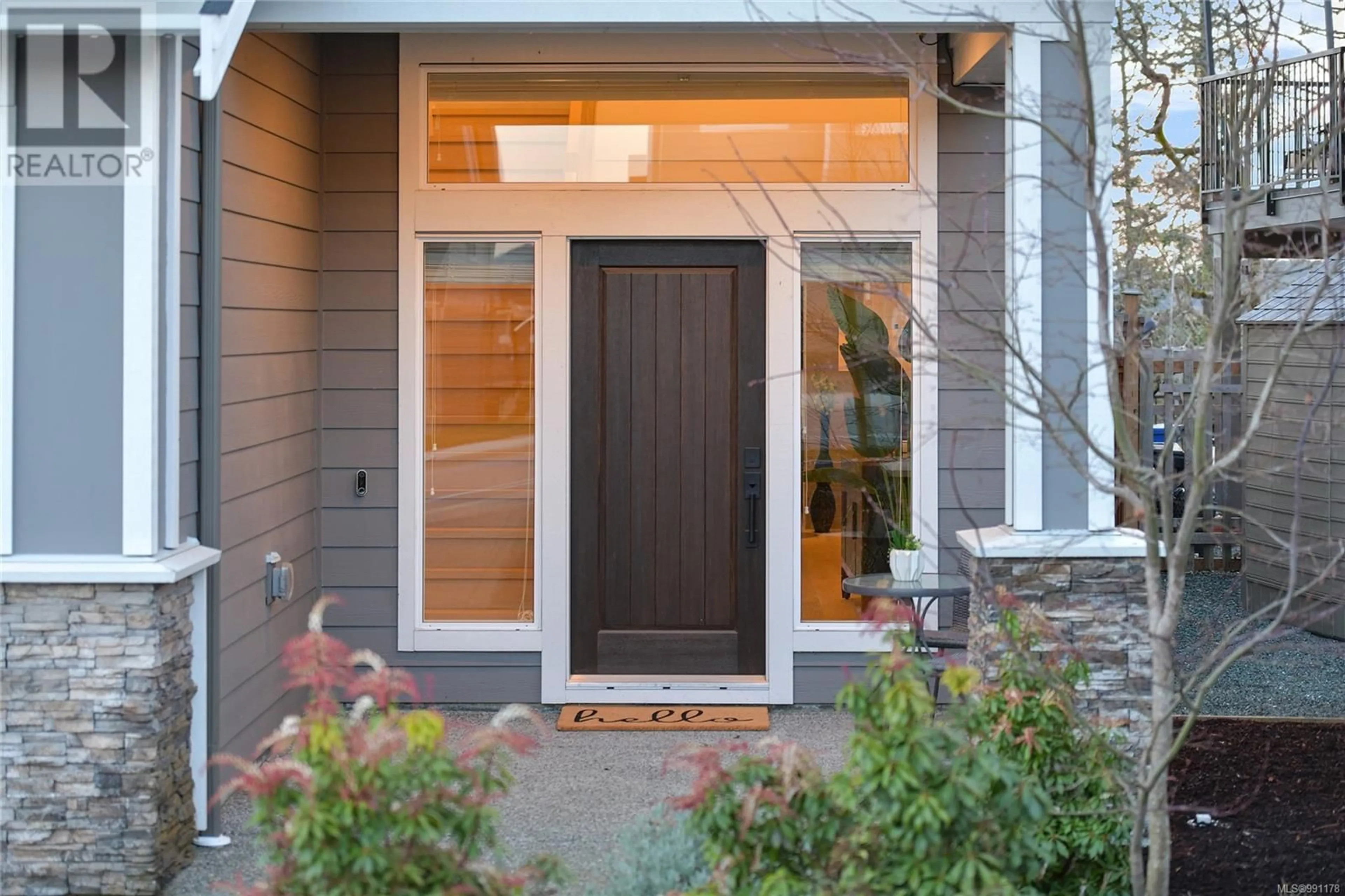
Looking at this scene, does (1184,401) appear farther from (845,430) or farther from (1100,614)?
(1100,614)

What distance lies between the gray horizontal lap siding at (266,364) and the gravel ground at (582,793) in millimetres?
598

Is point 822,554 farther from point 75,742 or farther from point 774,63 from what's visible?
point 75,742

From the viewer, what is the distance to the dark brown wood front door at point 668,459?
6.78 metres

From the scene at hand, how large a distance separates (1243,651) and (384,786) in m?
1.97

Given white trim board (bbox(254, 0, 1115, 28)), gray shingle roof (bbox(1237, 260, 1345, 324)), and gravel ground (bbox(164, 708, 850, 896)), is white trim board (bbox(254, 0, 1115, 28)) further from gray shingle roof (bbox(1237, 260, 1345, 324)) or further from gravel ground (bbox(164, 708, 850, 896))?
gray shingle roof (bbox(1237, 260, 1345, 324))

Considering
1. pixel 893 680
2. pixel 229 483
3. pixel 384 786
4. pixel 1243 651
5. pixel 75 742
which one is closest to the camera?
pixel 384 786

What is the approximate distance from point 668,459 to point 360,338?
160 centimetres

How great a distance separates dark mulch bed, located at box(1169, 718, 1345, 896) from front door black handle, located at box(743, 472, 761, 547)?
2.16 m

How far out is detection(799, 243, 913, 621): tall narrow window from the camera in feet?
22.1

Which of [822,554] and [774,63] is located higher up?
[774,63]

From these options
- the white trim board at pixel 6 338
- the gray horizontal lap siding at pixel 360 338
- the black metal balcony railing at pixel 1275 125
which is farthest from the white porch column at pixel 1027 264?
the white trim board at pixel 6 338

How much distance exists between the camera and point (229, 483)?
5172 millimetres

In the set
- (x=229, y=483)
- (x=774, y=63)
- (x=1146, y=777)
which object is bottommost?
(x=1146, y=777)

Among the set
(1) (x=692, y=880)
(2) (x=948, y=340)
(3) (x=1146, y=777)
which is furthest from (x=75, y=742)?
(2) (x=948, y=340)
